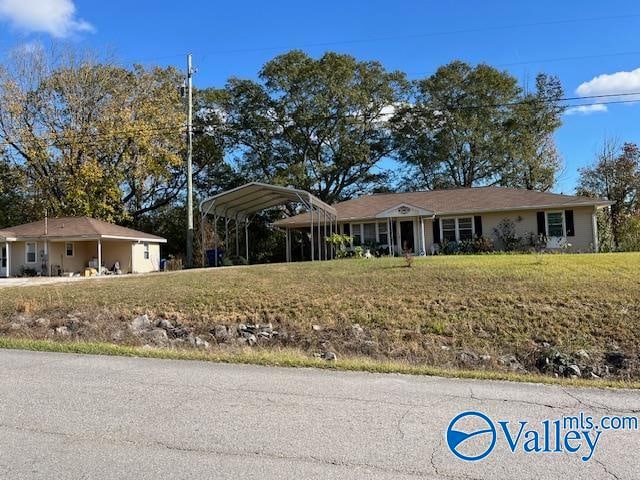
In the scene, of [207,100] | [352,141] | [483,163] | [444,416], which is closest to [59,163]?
[207,100]

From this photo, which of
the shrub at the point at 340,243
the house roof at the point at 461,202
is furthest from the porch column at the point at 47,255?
the shrub at the point at 340,243

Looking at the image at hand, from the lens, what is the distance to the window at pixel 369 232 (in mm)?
28750

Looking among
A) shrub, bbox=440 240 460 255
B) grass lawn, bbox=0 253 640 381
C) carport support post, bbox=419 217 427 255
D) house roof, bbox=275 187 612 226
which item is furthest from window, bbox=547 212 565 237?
grass lawn, bbox=0 253 640 381

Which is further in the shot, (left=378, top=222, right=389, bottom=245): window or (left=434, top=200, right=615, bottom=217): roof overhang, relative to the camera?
(left=378, top=222, right=389, bottom=245): window

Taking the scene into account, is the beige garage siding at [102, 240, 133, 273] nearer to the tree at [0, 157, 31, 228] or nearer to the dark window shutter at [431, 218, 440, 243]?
the tree at [0, 157, 31, 228]

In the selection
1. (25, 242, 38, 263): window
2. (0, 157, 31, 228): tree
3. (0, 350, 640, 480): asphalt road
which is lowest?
(0, 350, 640, 480): asphalt road

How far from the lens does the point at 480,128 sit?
124ft

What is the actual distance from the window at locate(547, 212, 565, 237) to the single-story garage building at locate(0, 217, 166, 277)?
21.8 m

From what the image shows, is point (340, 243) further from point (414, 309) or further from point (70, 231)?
point (414, 309)

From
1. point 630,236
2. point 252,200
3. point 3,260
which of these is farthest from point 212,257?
point 630,236

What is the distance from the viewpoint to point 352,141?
130ft

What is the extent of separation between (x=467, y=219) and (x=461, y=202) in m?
1.30

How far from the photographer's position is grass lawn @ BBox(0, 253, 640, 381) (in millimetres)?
10492

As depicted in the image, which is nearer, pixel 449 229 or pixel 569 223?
pixel 569 223
